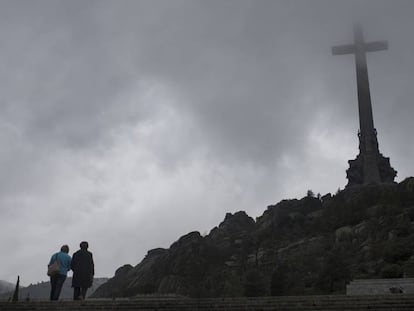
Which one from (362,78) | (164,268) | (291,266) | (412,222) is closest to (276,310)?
(291,266)

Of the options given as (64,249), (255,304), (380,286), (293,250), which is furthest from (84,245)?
(293,250)

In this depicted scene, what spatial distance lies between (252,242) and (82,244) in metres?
47.8

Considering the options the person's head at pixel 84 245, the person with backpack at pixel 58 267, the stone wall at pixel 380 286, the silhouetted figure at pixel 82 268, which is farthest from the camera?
the stone wall at pixel 380 286

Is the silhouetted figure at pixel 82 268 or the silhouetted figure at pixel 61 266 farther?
the silhouetted figure at pixel 82 268

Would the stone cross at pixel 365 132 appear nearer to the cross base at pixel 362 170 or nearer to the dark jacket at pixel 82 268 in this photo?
the cross base at pixel 362 170

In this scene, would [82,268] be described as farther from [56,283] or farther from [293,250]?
[293,250]

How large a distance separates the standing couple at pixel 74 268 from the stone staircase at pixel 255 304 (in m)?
0.79

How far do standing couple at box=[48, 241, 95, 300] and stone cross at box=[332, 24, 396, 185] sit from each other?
49.3m

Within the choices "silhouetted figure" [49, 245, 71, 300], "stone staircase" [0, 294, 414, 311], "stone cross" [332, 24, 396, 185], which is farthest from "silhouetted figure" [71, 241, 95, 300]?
"stone cross" [332, 24, 396, 185]

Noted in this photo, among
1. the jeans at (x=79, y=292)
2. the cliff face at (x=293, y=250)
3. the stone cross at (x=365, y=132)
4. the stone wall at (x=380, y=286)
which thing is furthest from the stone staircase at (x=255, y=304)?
the stone cross at (x=365, y=132)

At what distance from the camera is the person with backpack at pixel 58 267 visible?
1418cm

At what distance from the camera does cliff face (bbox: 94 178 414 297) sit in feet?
127

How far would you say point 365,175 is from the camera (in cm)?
5994

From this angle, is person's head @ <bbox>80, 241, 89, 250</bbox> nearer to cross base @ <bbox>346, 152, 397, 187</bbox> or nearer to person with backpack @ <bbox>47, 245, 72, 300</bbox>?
person with backpack @ <bbox>47, 245, 72, 300</bbox>
